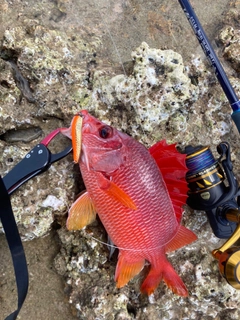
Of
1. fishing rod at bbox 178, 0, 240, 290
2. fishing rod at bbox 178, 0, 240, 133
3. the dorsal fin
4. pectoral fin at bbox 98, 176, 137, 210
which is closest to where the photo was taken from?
pectoral fin at bbox 98, 176, 137, 210

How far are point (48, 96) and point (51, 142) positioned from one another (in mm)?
239

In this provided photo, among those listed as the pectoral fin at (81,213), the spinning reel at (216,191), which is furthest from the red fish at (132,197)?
the spinning reel at (216,191)

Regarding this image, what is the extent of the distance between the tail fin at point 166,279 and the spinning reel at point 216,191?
0.72 feet

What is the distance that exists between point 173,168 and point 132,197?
0.26 meters

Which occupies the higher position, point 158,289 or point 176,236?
point 176,236

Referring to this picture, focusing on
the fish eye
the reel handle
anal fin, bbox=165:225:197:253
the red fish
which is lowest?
the reel handle

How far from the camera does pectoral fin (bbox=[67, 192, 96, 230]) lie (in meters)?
1.94

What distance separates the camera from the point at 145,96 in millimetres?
2066

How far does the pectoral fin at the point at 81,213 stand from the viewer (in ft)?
6.36

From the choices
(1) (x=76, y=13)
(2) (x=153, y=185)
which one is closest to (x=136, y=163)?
(2) (x=153, y=185)

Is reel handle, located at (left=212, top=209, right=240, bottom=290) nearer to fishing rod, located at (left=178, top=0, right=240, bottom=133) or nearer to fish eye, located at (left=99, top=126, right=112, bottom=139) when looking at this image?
fishing rod, located at (left=178, top=0, right=240, bottom=133)

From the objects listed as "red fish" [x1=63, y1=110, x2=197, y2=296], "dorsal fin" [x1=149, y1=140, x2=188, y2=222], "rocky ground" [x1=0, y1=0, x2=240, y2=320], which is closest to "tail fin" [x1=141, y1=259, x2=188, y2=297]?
"red fish" [x1=63, y1=110, x2=197, y2=296]

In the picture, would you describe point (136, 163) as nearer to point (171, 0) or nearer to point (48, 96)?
point (48, 96)

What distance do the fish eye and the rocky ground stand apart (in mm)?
294
